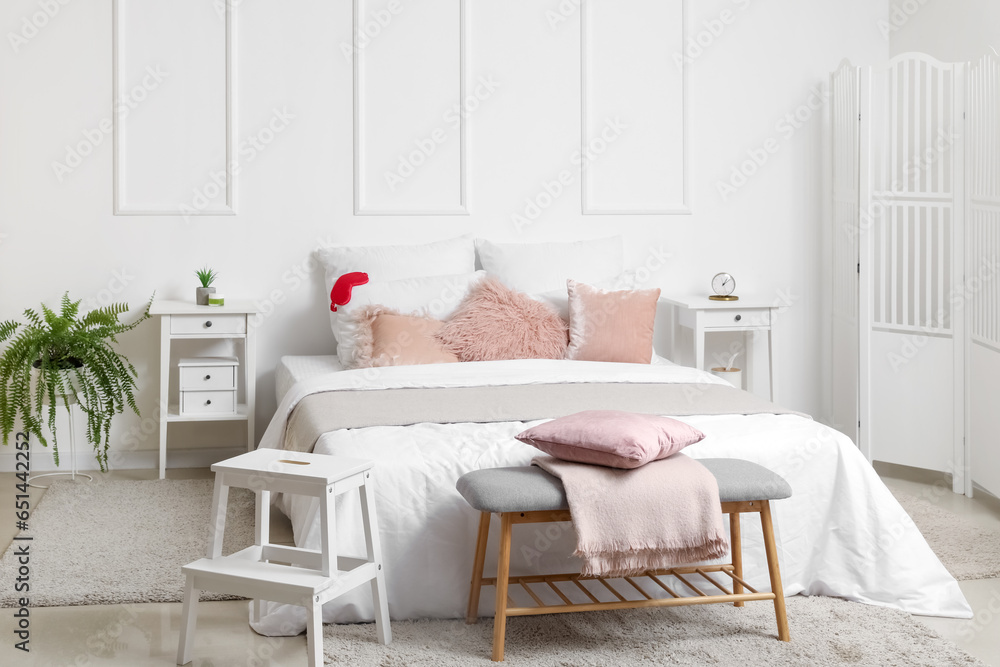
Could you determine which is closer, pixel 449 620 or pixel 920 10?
pixel 449 620

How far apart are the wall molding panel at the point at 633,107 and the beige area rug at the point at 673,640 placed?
7.95 ft

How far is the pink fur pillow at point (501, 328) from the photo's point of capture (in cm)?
392

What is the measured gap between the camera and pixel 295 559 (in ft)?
8.02

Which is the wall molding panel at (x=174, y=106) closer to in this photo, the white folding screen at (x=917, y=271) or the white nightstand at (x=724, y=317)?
the white nightstand at (x=724, y=317)

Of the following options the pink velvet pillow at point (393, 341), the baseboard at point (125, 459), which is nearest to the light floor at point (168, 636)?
the pink velvet pillow at point (393, 341)

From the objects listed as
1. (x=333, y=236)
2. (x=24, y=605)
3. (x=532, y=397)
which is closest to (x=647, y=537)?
(x=532, y=397)

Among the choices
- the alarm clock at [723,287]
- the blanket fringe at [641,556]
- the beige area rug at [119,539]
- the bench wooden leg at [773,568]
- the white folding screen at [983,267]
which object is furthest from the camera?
the alarm clock at [723,287]

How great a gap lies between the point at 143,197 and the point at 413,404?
1.93m

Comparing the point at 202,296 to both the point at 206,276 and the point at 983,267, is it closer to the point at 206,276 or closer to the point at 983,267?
the point at 206,276

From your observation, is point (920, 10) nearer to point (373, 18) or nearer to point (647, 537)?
point (373, 18)

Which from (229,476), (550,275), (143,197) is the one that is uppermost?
(143,197)

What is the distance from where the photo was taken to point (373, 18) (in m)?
4.42

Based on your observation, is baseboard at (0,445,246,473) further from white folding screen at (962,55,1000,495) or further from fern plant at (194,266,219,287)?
white folding screen at (962,55,1000,495)

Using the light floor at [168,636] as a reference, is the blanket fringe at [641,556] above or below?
above
